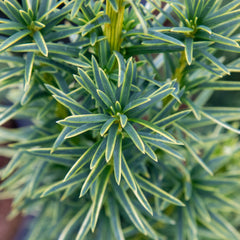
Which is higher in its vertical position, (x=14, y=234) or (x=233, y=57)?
(x=233, y=57)

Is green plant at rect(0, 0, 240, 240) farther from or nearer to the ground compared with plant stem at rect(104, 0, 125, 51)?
nearer to the ground

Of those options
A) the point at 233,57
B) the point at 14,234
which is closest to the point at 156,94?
the point at 233,57

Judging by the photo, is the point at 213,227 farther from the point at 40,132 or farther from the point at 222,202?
the point at 40,132

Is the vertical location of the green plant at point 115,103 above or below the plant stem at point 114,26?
below

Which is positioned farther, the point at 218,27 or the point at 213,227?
the point at 213,227
